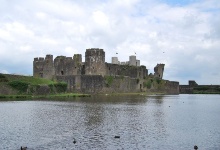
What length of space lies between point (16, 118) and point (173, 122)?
32.3ft

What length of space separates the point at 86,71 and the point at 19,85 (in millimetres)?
21969

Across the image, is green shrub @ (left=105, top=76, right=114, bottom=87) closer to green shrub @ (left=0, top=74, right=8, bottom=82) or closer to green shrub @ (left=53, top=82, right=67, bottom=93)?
green shrub @ (left=53, top=82, right=67, bottom=93)

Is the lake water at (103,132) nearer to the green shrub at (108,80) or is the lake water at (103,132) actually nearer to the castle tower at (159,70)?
the green shrub at (108,80)

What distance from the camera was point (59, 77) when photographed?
222 feet

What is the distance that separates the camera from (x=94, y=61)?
2689 inches

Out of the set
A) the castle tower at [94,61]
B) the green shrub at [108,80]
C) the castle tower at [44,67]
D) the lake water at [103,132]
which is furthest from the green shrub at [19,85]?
the lake water at [103,132]

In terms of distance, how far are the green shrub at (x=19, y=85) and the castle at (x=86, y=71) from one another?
16177mm

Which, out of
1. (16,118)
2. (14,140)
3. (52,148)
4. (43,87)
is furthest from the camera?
(43,87)

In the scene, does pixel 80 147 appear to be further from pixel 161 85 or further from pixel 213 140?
pixel 161 85

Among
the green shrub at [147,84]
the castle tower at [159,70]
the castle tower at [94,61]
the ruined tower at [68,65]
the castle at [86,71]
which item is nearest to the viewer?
the castle at [86,71]

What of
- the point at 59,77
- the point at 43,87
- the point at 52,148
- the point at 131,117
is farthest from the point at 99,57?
the point at 52,148

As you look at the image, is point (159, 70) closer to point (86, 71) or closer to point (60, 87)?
point (86, 71)

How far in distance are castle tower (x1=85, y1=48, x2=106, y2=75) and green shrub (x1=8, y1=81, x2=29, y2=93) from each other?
20.8 m

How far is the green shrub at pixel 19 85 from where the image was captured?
48406 millimetres
